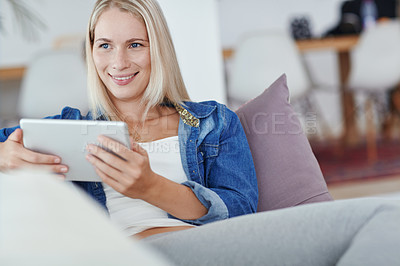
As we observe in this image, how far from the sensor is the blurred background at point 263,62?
4.75ft

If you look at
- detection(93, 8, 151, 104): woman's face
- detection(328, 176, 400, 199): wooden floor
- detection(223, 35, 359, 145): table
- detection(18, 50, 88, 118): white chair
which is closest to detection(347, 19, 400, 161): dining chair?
detection(223, 35, 359, 145): table

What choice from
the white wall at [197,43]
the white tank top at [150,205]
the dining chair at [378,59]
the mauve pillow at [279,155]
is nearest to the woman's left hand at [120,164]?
the white tank top at [150,205]

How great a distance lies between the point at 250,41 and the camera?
2615 millimetres

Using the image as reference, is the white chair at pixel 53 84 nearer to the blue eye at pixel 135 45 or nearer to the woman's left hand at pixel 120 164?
the blue eye at pixel 135 45

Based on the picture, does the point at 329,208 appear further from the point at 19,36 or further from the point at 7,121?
the point at 19,36

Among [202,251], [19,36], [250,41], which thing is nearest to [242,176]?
[202,251]

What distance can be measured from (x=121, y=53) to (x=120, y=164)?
0.94 ft

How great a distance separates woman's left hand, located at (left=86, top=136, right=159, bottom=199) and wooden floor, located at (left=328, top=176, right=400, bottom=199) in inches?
72.2

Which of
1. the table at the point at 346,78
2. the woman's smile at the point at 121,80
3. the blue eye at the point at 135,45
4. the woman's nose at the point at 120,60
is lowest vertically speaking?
the table at the point at 346,78

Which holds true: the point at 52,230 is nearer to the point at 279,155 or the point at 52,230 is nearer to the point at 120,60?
the point at 120,60

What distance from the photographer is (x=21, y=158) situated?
890 millimetres

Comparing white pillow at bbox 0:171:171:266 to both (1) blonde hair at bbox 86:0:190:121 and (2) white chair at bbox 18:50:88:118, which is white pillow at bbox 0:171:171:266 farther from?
(2) white chair at bbox 18:50:88:118

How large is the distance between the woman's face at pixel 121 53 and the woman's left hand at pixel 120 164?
23 cm

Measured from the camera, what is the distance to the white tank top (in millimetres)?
937
